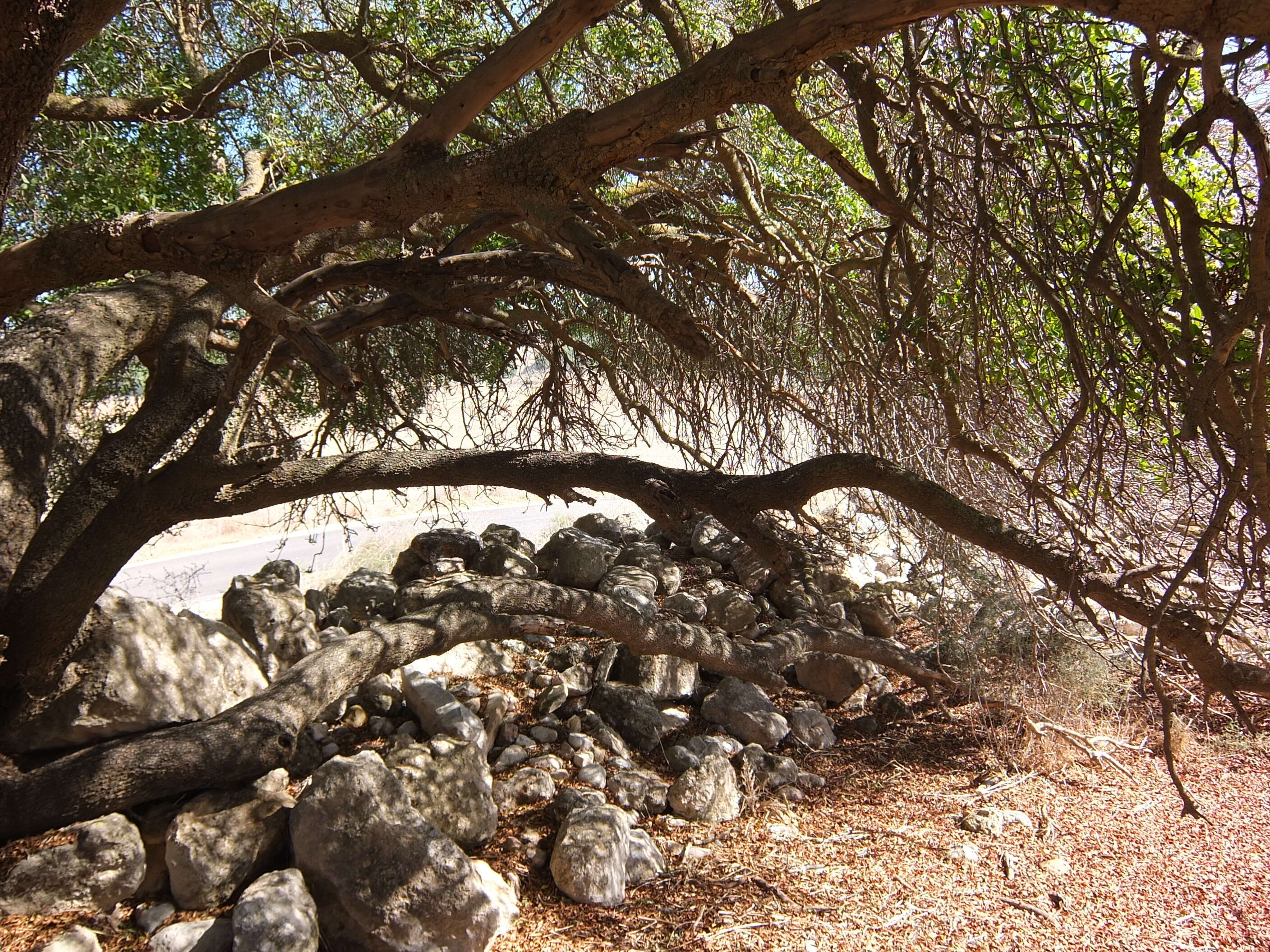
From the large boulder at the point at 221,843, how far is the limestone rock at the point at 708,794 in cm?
189

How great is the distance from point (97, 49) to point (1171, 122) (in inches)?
249

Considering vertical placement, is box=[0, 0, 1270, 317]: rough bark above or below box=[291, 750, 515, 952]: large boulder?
above

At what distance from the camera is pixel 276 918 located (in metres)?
2.95

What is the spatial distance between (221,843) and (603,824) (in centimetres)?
154

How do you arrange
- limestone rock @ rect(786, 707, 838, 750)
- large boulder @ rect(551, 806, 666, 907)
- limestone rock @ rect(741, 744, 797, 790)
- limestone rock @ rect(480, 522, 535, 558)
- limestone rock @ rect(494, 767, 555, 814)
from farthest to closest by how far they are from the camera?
limestone rock @ rect(480, 522, 535, 558) → limestone rock @ rect(786, 707, 838, 750) → limestone rock @ rect(741, 744, 797, 790) → limestone rock @ rect(494, 767, 555, 814) → large boulder @ rect(551, 806, 666, 907)

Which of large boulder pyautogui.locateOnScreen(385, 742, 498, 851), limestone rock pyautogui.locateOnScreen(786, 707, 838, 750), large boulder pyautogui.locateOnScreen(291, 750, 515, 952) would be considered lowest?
large boulder pyautogui.locateOnScreen(291, 750, 515, 952)

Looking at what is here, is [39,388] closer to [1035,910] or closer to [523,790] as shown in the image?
[523,790]

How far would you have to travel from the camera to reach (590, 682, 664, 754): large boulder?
202 inches

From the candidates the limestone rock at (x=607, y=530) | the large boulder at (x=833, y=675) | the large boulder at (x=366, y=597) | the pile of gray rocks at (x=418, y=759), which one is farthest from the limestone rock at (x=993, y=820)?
the limestone rock at (x=607, y=530)

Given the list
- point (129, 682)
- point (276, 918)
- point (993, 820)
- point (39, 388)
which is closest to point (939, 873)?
point (993, 820)

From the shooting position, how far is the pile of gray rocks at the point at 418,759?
3109 mm

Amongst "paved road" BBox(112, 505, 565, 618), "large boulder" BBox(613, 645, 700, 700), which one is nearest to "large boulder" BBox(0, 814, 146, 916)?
"large boulder" BBox(613, 645, 700, 700)

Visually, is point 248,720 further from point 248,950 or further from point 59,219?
point 59,219

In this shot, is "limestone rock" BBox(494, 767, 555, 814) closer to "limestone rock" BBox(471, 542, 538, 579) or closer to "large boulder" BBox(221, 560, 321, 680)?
"large boulder" BBox(221, 560, 321, 680)
